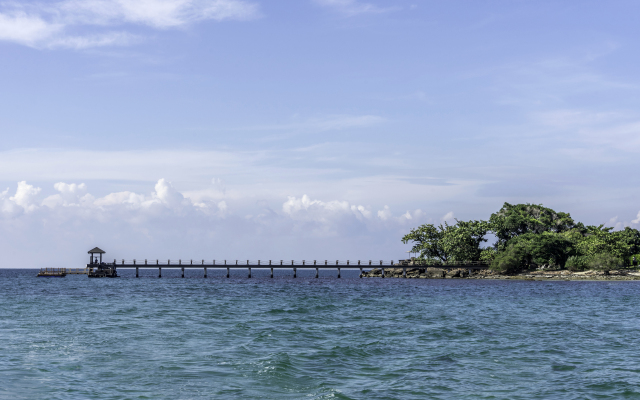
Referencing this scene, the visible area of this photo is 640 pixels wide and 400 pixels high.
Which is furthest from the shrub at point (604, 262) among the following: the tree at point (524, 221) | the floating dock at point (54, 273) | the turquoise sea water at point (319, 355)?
the floating dock at point (54, 273)

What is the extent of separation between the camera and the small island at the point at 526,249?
298 ft

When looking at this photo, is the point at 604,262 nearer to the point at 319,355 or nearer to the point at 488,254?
the point at 488,254

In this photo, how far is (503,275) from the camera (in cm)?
9450

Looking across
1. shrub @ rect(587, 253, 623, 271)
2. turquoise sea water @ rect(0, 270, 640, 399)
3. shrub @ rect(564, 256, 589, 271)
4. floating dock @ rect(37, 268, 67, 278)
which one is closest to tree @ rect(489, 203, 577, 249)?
shrub @ rect(564, 256, 589, 271)

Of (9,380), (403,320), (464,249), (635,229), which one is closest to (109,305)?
(403,320)

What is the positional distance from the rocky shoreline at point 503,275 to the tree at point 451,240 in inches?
235

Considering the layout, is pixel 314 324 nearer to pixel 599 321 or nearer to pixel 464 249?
pixel 599 321

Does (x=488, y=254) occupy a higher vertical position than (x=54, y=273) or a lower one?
higher

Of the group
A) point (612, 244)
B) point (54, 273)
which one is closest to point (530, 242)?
Answer: point (612, 244)

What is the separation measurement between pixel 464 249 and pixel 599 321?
2967 inches

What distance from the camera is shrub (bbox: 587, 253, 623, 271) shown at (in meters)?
87.4

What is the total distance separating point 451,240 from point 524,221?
48.4 feet

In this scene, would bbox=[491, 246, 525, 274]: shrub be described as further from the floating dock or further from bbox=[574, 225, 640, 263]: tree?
the floating dock

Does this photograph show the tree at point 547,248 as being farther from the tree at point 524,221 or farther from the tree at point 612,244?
the tree at point 524,221
